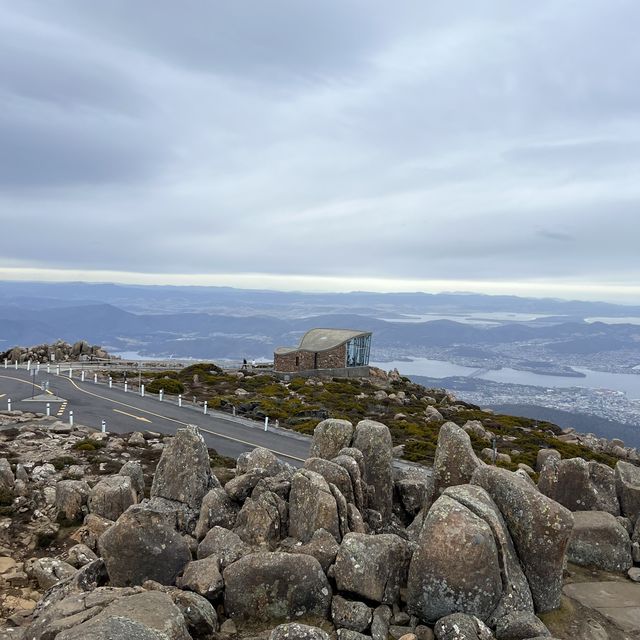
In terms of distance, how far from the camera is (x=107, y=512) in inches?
805

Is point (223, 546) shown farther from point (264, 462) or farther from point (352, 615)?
point (264, 462)

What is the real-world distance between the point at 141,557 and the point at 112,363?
247 ft

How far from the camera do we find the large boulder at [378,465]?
18.9m

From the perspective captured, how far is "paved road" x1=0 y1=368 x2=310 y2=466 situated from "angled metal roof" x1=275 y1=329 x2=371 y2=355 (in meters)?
31.7

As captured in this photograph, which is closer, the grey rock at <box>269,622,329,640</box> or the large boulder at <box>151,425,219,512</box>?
the grey rock at <box>269,622,329,640</box>

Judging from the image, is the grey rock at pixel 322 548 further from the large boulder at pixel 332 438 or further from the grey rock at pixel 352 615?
the large boulder at pixel 332 438

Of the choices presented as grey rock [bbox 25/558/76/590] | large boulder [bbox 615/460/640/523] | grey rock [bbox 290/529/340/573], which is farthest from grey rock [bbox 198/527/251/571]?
large boulder [bbox 615/460/640/523]

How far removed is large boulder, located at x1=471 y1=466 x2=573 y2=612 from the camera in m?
13.8

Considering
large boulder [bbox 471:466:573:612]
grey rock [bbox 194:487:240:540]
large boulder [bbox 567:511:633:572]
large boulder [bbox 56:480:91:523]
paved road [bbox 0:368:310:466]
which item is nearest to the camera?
large boulder [bbox 471:466:573:612]

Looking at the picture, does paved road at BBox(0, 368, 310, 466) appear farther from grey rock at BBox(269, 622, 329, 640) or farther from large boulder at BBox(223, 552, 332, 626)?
grey rock at BBox(269, 622, 329, 640)

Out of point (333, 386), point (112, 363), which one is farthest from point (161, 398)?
point (112, 363)

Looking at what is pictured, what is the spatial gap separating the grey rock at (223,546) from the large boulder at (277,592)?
135cm

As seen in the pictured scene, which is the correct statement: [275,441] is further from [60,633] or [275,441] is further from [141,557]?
[60,633]

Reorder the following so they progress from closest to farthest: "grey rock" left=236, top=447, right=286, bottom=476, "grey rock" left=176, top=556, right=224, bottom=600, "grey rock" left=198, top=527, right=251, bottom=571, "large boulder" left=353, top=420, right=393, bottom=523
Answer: "grey rock" left=176, top=556, right=224, bottom=600 < "grey rock" left=198, top=527, right=251, bottom=571 < "large boulder" left=353, top=420, right=393, bottom=523 < "grey rock" left=236, top=447, right=286, bottom=476
